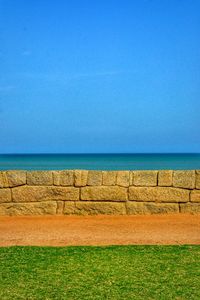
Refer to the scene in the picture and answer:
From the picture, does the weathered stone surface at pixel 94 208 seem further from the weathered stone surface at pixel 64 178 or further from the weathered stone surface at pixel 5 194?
the weathered stone surface at pixel 5 194

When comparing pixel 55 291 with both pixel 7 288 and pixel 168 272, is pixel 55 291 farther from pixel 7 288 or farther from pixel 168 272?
pixel 168 272

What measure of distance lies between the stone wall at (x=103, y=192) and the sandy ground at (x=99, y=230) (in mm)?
216

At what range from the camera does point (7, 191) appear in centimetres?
1071

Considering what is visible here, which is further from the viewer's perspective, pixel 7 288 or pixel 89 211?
pixel 89 211

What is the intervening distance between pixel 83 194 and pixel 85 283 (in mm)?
4710

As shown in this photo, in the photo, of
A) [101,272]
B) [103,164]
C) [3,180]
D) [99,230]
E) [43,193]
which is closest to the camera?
[101,272]

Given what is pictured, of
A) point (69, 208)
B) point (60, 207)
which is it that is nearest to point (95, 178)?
point (69, 208)

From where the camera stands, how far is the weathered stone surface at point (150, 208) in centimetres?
1055

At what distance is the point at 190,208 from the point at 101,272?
15.1 ft

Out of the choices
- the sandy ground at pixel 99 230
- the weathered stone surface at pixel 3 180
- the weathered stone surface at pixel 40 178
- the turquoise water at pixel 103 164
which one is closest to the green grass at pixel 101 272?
the sandy ground at pixel 99 230

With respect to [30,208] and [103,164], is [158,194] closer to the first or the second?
[30,208]

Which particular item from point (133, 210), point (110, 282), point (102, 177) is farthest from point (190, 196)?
point (110, 282)

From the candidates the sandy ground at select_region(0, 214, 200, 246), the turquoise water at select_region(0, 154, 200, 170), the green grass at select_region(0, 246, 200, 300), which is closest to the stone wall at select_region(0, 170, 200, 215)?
the sandy ground at select_region(0, 214, 200, 246)

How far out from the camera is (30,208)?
10.7 m
